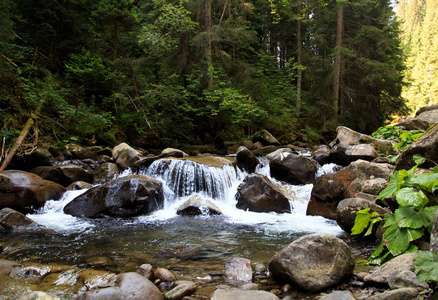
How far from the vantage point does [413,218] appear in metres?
2.77

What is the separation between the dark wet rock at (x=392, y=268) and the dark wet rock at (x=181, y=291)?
2026mm

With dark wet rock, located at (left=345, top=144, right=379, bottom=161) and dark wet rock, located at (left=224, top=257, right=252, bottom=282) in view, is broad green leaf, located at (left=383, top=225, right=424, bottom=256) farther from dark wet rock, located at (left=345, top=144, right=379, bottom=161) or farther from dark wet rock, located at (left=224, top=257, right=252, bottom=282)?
dark wet rock, located at (left=345, top=144, right=379, bottom=161)

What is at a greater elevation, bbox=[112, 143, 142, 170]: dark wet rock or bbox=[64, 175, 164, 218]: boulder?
bbox=[112, 143, 142, 170]: dark wet rock

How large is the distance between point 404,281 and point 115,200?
6.72m

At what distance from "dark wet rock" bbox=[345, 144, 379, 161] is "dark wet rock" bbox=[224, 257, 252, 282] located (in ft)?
24.5

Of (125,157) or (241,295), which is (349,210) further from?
(125,157)

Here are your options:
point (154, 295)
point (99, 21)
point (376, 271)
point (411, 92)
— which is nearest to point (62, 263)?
point (154, 295)

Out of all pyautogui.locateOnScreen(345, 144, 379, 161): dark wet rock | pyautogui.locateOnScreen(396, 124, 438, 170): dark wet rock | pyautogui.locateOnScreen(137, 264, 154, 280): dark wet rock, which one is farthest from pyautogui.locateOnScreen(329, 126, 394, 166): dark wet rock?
pyautogui.locateOnScreen(137, 264, 154, 280): dark wet rock

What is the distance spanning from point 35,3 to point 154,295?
49.4 feet

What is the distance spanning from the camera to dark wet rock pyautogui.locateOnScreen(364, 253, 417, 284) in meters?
2.82

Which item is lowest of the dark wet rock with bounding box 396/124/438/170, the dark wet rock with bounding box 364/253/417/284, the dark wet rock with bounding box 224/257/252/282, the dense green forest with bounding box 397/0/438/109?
the dark wet rock with bounding box 224/257/252/282

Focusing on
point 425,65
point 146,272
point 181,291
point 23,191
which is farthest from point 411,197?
point 425,65

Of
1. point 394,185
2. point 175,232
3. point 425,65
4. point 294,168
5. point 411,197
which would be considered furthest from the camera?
point 425,65

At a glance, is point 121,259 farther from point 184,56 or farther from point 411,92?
point 411,92
